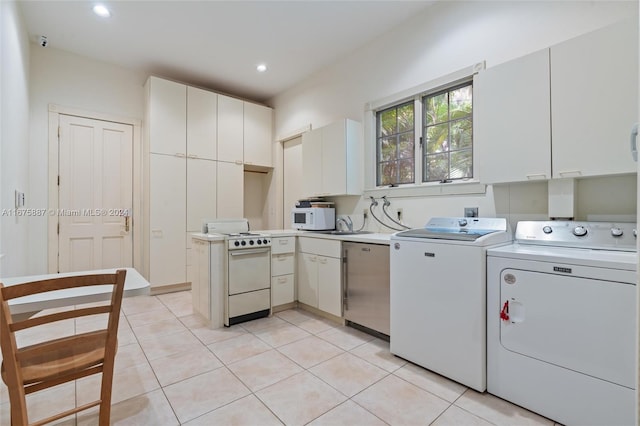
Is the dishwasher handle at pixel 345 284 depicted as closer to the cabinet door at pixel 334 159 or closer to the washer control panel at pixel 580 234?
the cabinet door at pixel 334 159

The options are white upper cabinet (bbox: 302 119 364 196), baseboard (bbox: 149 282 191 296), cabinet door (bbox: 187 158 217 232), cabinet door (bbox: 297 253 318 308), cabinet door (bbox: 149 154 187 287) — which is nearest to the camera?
cabinet door (bbox: 297 253 318 308)

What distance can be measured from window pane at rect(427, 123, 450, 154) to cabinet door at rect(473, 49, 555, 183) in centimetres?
58

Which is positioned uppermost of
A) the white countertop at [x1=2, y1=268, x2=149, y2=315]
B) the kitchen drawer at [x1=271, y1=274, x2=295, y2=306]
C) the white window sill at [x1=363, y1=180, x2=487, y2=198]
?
the white window sill at [x1=363, y1=180, x2=487, y2=198]

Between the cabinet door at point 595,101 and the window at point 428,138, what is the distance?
2.64 ft

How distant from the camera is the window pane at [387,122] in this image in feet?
10.9

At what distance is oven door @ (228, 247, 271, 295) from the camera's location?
300 cm

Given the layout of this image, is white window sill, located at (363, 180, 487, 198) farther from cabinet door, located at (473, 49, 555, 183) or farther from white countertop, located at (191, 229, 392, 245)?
white countertop, located at (191, 229, 392, 245)

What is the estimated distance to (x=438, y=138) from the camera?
2.91 m

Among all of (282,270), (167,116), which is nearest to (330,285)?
(282,270)

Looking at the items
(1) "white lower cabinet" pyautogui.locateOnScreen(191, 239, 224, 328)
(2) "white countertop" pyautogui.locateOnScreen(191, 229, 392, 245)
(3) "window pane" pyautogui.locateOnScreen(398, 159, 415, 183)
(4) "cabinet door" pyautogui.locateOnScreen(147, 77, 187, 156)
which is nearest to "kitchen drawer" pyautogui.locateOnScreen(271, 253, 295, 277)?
(2) "white countertop" pyautogui.locateOnScreen(191, 229, 392, 245)

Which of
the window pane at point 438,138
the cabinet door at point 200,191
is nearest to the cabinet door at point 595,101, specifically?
the window pane at point 438,138

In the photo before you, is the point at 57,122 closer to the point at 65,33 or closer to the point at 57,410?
the point at 65,33

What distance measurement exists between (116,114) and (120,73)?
584 mm

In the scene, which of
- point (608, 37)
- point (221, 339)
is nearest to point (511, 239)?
point (608, 37)
